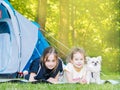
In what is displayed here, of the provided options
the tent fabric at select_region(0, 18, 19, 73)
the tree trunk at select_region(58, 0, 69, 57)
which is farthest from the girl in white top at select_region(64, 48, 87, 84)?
the tree trunk at select_region(58, 0, 69, 57)

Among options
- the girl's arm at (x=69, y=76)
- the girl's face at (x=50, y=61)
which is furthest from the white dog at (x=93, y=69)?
the girl's face at (x=50, y=61)

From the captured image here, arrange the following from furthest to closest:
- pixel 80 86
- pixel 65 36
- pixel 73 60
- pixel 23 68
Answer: pixel 65 36 < pixel 23 68 < pixel 73 60 < pixel 80 86

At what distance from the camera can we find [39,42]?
882 cm

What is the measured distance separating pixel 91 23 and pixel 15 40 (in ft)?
45.0

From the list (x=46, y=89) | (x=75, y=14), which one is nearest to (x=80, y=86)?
(x=46, y=89)

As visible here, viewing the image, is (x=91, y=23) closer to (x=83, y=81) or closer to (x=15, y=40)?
(x=15, y=40)

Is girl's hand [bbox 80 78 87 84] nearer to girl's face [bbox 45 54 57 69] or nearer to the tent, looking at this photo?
girl's face [bbox 45 54 57 69]

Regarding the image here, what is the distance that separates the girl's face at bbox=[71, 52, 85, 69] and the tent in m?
2.35

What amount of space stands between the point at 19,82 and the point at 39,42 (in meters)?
2.72

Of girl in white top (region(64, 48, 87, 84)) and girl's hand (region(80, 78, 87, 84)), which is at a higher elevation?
girl in white top (region(64, 48, 87, 84))

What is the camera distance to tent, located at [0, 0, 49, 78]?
8.27 metres

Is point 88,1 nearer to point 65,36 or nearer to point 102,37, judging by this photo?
point 102,37

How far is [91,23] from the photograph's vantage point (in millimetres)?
21891

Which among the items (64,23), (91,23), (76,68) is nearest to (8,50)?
(76,68)
